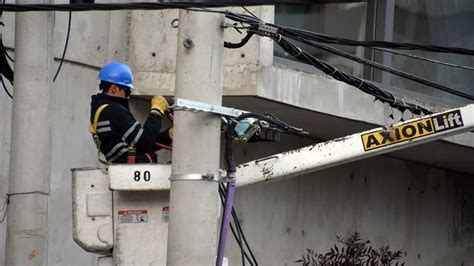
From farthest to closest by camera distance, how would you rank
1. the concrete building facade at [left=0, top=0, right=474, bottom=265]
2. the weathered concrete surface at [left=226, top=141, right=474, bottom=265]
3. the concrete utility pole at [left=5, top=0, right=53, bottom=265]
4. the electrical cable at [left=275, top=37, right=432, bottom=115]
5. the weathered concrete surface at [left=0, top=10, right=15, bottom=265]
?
the weathered concrete surface at [left=226, top=141, right=474, bottom=265]
the concrete building facade at [left=0, top=0, right=474, bottom=265]
the weathered concrete surface at [left=0, top=10, right=15, bottom=265]
the electrical cable at [left=275, top=37, right=432, bottom=115]
the concrete utility pole at [left=5, top=0, right=53, bottom=265]

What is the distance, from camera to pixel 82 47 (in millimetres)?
13281

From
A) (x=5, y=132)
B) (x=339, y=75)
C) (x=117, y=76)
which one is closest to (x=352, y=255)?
(x=5, y=132)

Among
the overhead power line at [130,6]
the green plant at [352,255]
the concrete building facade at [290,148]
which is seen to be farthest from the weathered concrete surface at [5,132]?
the green plant at [352,255]

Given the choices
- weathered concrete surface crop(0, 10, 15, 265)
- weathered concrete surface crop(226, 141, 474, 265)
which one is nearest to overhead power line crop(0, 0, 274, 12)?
weathered concrete surface crop(0, 10, 15, 265)

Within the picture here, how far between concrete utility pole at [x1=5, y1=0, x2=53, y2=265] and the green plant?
23.9 ft

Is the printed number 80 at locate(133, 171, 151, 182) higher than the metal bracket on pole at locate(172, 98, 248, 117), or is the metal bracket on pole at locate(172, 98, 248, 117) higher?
the metal bracket on pole at locate(172, 98, 248, 117)

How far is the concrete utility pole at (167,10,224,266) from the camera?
7344 millimetres

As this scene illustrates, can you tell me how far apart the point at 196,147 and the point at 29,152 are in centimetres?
201

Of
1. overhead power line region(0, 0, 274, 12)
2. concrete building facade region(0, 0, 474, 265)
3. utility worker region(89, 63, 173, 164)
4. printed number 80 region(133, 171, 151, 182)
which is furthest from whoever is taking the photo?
concrete building facade region(0, 0, 474, 265)

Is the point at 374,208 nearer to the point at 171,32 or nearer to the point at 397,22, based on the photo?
the point at 397,22

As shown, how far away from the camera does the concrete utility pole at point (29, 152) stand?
8.97 metres

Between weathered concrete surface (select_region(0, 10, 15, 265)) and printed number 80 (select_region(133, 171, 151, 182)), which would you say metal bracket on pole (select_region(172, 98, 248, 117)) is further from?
weathered concrete surface (select_region(0, 10, 15, 265))

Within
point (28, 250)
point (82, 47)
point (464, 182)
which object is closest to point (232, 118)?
point (28, 250)

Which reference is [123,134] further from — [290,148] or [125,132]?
[290,148]
